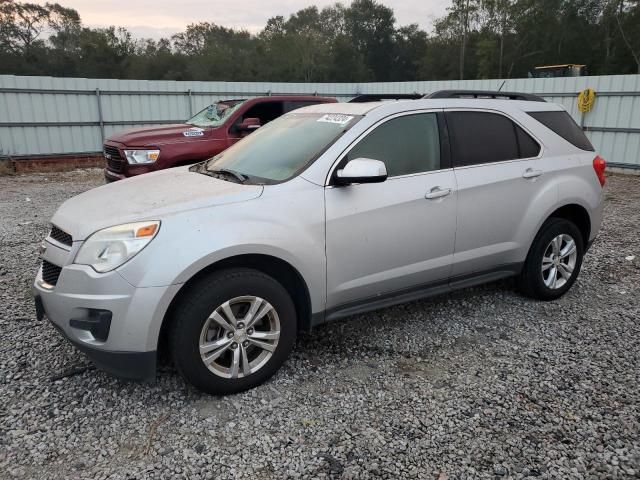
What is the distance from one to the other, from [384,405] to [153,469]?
4.24 feet

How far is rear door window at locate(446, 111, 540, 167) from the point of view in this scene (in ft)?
12.5

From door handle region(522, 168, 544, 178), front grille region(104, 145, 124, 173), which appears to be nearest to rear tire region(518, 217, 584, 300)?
door handle region(522, 168, 544, 178)

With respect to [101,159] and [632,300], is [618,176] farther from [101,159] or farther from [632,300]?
[101,159]

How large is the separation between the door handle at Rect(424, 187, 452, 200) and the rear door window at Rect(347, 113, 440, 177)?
0.16 m

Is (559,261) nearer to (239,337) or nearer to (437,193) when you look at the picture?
(437,193)

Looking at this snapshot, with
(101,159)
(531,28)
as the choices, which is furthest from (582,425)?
(531,28)

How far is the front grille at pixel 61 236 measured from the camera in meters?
2.91

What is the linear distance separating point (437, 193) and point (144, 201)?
195 centimetres

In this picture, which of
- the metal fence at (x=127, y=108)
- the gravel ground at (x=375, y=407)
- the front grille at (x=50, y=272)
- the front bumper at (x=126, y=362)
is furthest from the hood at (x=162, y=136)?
the metal fence at (x=127, y=108)

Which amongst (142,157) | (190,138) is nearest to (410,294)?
(142,157)

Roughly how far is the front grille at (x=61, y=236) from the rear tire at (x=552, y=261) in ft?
11.4

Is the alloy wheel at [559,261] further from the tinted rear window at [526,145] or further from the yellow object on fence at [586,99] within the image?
the yellow object on fence at [586,99]

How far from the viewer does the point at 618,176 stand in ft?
39.3

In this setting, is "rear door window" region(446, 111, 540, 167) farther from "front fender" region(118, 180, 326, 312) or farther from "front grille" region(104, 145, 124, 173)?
"front grille" region(104, 145, 124, 173)
